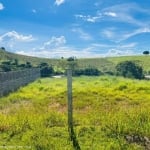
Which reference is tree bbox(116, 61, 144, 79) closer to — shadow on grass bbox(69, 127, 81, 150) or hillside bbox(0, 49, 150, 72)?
hillside bbox(0, 49, 150, 72)

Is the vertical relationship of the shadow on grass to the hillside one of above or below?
above

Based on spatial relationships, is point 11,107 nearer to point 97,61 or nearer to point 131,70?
point 131,70

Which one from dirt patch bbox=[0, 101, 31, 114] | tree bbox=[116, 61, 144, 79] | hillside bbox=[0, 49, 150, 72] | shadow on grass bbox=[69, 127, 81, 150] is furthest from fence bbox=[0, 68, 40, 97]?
hillside bbox=[0, 49, 150, 72]

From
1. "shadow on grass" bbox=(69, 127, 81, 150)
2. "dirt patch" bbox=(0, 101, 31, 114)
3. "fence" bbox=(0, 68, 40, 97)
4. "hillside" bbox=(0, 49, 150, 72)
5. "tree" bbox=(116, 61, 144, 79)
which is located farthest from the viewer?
"hillside" bbox=(0, 49, 150, 72)

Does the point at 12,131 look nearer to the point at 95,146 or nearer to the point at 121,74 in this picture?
A: the point at 95,146

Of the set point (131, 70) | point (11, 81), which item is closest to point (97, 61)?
point (131, 70)

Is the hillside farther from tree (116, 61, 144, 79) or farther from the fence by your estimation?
the fence

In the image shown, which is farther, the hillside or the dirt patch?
the hillside

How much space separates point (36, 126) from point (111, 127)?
2.20 meters

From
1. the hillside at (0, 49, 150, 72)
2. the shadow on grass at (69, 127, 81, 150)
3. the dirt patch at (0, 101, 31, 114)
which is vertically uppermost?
the shadow on grass at (69, 127, 81, 150)

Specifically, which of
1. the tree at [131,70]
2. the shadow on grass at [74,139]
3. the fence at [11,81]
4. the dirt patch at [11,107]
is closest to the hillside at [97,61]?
the tree at [131,70]

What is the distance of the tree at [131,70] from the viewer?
61219 millimetres

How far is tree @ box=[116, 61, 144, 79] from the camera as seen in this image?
61.2 m

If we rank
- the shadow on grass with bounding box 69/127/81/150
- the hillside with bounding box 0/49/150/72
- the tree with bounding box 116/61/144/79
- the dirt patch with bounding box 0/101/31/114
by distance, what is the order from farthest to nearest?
the hillside with bounding box 0/49/150/72 < the tree with bounding box 116/61/144/79 < the dirt patch with bounding box 0/101/31/114 < the shadow on grass with bounding box 69/127/81/150
